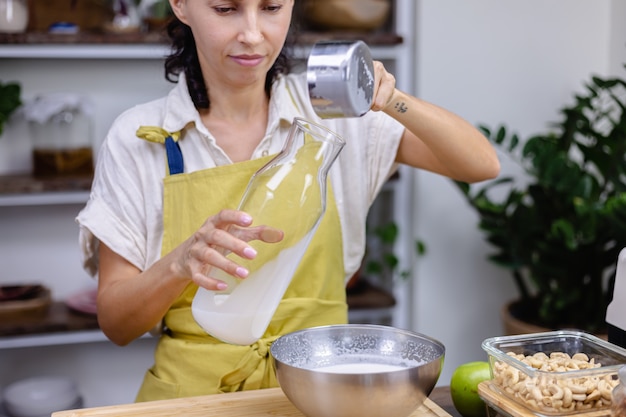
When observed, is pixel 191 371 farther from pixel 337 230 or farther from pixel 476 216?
pixel 476 216

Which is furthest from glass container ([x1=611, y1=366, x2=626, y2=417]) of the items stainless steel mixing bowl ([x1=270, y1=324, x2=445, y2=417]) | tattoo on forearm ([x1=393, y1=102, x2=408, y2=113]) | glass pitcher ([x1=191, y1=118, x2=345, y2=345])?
tattoo on forearm ([x1=393, y1=102, x2=408, y2=113])

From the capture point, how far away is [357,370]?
1096mm

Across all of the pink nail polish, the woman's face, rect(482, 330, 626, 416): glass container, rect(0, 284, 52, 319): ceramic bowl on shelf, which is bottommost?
rect(0, 284, 52, 319): ceramic bowl on shelf

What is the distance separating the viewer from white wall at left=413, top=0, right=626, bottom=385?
2.73 m

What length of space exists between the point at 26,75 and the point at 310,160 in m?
1.93

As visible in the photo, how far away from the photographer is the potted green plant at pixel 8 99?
8.27ft

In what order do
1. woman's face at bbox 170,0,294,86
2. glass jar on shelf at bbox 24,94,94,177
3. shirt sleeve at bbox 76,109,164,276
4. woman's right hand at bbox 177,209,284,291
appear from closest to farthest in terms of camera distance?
woman's right hand at bbox 177,209,284,291
woman's face at bbox 170,0,294,86
shirt sleeve at bbox 76,109,164,276
glass jar on shelf at bbox 24,94,94,177

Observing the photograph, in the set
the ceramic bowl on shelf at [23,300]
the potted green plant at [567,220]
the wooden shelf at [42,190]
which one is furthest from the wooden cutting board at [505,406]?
the ceramic bowl on shelf at [23,300]

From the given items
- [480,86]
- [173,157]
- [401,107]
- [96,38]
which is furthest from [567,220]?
[96,38]

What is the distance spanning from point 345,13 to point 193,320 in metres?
1.45

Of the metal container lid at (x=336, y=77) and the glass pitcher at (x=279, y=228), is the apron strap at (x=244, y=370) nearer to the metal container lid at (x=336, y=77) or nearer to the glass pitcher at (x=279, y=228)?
the glass pitcher at (x=279, y=228)

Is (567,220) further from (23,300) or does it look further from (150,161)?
(23,300)

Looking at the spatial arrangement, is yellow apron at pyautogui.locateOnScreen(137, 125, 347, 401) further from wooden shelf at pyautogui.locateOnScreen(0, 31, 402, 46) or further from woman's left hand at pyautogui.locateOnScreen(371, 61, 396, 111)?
wooden shelf at pyautogui.locateOnScreen(0, 31, 402, 46)

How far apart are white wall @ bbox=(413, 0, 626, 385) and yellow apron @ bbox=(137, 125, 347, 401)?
1.25 meters
